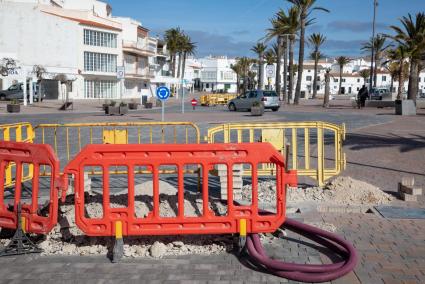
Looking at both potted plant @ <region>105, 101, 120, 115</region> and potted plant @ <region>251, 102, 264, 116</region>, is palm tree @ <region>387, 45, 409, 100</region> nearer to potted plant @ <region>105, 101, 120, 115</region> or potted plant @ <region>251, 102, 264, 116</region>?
potted plant @ <region>251, 102, 264, 116</region>

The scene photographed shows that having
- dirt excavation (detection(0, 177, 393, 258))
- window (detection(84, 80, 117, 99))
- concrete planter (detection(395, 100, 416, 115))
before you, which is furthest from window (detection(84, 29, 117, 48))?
dirt excavation (detection(0, 177, 393, 258))

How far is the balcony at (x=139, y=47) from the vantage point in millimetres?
78500

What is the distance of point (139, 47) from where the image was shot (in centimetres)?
8338

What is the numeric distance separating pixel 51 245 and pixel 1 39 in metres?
61.8

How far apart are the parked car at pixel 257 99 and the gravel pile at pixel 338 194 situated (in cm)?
3121

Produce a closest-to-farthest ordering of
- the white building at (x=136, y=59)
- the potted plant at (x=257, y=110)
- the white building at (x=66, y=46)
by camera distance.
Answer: the potted plant at (x=257, y=110) → the white building at (x=66, y=46) → the white building at (x=136, y=59)

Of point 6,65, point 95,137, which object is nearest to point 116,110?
point 6,65

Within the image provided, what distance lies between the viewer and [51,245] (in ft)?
19.0

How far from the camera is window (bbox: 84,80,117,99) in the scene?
68.6 meters

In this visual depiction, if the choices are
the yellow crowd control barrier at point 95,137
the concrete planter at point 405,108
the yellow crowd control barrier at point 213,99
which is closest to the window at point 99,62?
the yellow crowd control barrier at point 213,99

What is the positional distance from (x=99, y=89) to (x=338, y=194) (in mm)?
65235

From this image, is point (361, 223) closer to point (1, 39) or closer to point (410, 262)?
point (410, 262)

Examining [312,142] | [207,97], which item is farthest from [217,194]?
[207,97]

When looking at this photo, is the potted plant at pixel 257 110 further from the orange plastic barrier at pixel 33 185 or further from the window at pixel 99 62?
the window at pixel 99 62
